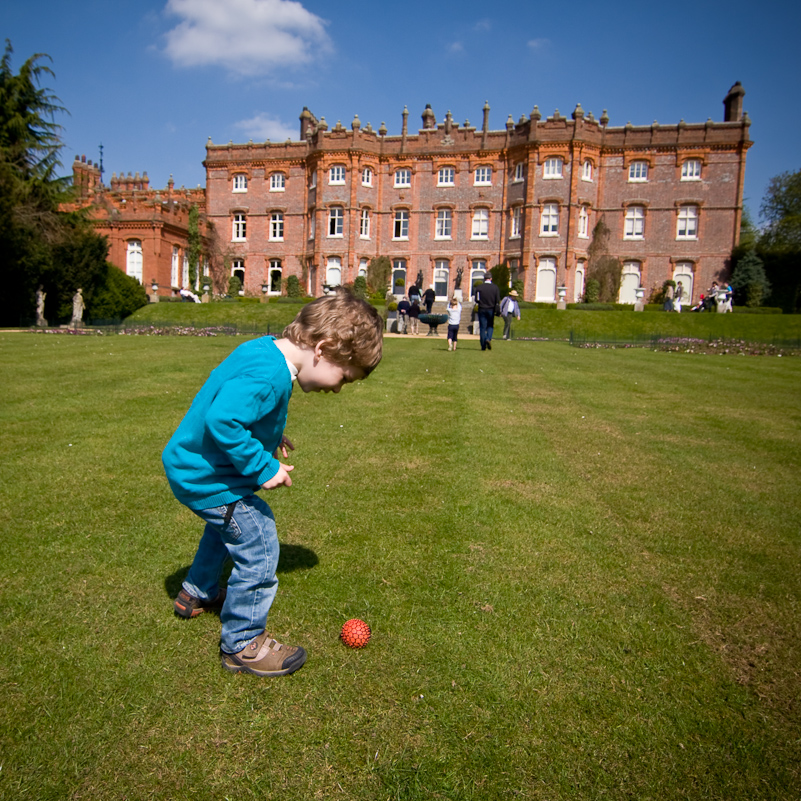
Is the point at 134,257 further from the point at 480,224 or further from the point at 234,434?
the point at 234,434

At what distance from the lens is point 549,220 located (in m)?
39.8

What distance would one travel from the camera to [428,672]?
2.40m

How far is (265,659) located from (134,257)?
145 feet

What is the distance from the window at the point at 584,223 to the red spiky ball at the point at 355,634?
4068 cm

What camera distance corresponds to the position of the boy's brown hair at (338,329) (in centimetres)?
254

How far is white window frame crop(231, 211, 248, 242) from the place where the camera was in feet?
150

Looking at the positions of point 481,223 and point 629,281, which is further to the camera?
point 481,223

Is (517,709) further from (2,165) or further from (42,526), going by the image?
(2,165)

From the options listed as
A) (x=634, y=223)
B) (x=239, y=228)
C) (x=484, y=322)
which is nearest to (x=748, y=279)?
(x=634, y=223)

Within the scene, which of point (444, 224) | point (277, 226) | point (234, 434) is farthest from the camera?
point (277, 226)

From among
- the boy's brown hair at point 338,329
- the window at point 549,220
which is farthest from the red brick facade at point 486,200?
the boy's brown hair at point 338,329

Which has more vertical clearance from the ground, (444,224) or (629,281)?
(444,224)

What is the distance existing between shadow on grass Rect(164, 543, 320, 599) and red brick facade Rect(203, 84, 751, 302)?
38350mm

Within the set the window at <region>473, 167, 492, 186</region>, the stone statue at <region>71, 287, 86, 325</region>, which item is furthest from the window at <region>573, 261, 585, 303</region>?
the stone statue at <region>71, 287, 86, 325</region>
